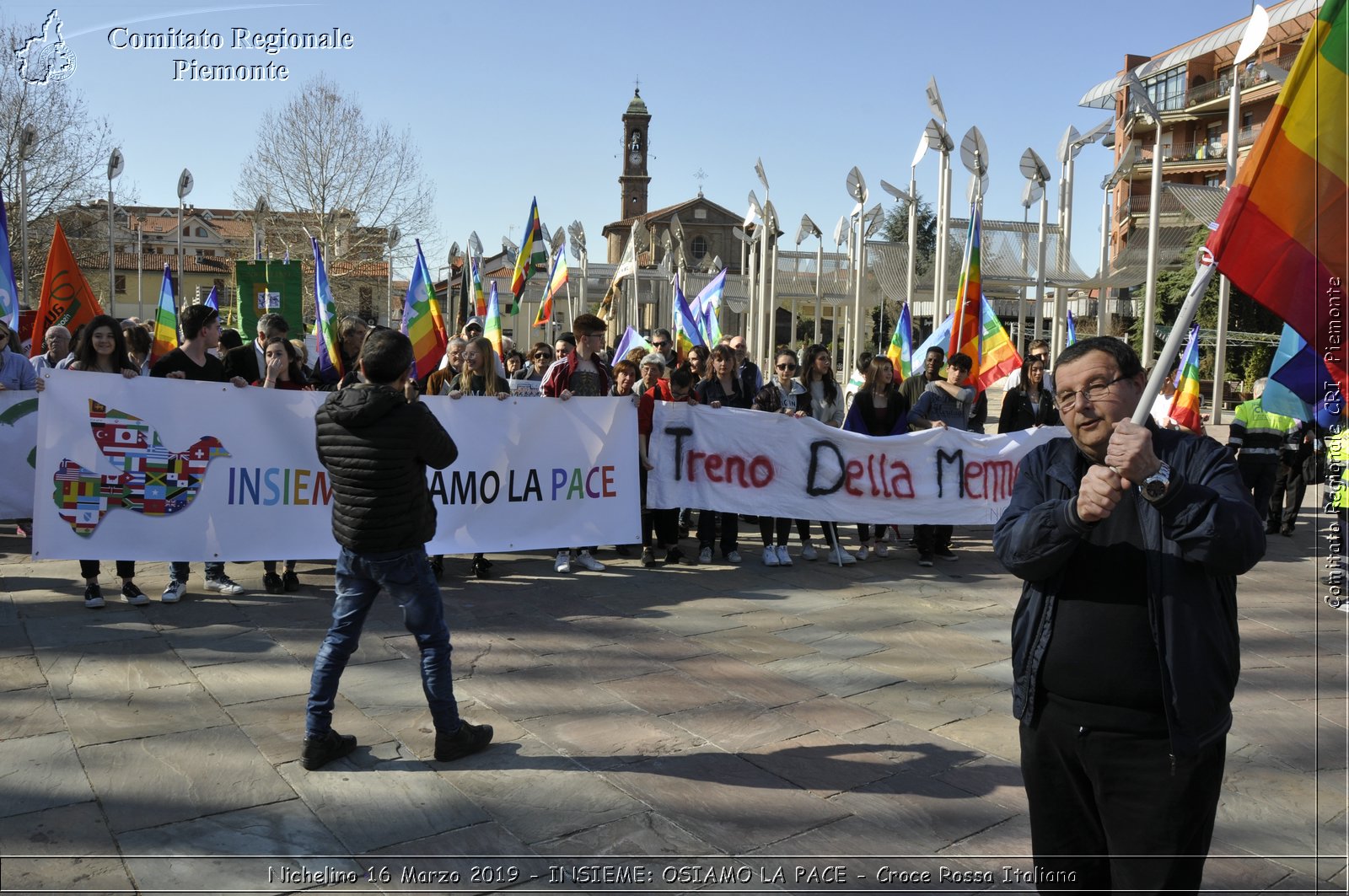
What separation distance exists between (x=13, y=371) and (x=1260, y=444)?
10950mm

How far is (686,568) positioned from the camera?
8.54 m

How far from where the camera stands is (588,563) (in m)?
8.30

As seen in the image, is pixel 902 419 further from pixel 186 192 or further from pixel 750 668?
pixel 186 192

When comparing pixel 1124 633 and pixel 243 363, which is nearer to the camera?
pixel 1124 633

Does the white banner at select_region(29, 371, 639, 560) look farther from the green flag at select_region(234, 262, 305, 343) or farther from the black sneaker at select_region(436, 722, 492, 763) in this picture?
the green flag at select_region(234, 262, 305, 343)

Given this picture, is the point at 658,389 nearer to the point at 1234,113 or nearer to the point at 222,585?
the point at 222,585

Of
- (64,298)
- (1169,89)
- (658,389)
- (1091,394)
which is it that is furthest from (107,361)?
(1169,89)

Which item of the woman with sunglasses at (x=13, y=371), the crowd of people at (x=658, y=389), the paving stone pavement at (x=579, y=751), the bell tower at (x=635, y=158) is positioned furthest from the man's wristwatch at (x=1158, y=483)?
the bell tower at (x=635, y=158)

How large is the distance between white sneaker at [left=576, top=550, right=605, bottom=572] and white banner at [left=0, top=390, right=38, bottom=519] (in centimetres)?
427

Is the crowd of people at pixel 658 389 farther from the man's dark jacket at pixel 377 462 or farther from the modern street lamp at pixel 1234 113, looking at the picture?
the man's dark jacket at pixel 377 462

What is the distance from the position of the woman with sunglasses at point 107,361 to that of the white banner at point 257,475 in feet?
0.29

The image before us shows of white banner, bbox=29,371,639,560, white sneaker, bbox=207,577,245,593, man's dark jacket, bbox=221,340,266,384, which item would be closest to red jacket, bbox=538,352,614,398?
white banner, bbox=29,371,639,560

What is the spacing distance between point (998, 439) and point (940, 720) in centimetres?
470

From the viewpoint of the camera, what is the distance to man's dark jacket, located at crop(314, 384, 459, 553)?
14.0ft
